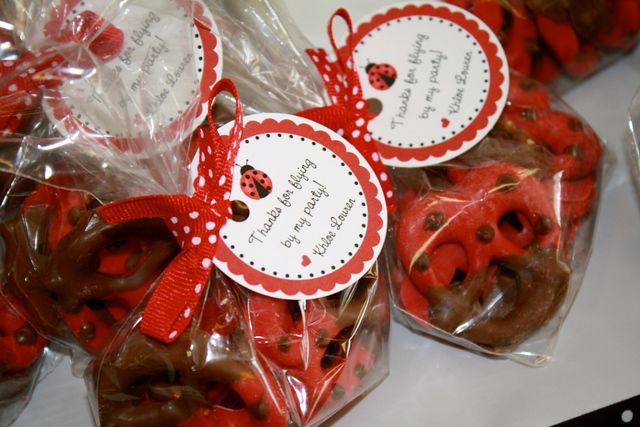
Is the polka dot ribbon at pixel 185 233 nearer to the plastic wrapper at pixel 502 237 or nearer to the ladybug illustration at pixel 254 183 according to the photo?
the ladybug illustration at pixel 254 183

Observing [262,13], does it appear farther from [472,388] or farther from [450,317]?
[472,388]

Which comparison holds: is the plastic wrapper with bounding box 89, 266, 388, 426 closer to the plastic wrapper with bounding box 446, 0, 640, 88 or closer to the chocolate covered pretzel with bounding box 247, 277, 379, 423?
the chocolate covered pretzel with bounding box 247, 277, 379, 423

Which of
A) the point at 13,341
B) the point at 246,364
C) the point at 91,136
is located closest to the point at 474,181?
the point at 246,364

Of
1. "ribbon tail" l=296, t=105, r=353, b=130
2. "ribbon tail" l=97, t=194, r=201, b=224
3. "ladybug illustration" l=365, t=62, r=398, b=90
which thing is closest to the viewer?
"ribbon tail" l=97, t=194, r=201, b=224

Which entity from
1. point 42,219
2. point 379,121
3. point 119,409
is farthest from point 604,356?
point 42,219

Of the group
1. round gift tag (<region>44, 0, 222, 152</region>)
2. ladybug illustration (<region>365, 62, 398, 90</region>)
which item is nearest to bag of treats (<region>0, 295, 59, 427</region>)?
round gift tag (<region>44, 0, 222, 152</region>)

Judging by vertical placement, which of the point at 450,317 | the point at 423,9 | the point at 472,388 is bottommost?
the point at 472,388
